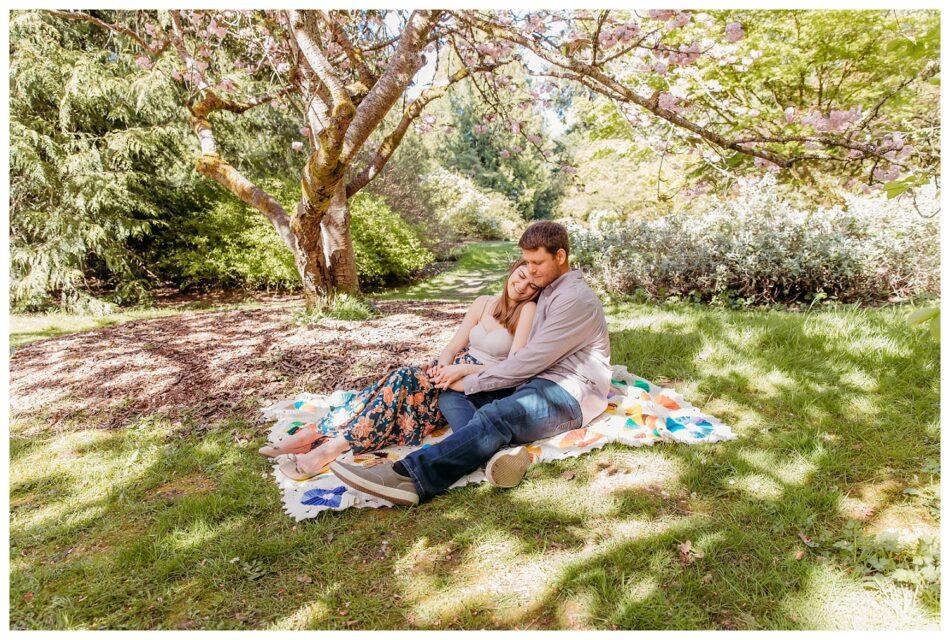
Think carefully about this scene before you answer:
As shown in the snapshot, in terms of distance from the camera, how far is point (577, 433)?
9.05 ft

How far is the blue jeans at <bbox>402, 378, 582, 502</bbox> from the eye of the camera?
234 cm

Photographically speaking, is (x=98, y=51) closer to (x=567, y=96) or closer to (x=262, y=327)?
(x=262, y=327)

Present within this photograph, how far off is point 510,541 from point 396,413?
3.24 feet

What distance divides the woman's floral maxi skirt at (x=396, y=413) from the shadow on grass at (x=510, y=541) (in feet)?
1.56

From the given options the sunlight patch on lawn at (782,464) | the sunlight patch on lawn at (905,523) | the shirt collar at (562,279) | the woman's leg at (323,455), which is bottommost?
the sunlight patch on lawn at (905,523)

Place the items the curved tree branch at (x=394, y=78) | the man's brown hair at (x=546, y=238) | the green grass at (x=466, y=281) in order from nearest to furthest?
the man's brown hair at (x=546, y=238), the curved tree branch at (x=394, y=78), the green grass at (x=466, y=281)

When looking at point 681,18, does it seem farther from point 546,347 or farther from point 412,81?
point 412,81

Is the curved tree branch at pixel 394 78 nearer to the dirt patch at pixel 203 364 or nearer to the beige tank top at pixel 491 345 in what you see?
the dirt patch at pixel 203 364

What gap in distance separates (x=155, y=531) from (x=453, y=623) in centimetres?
145

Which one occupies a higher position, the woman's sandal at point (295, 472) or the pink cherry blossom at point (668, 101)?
the pink cherry blossom at point (668, 101)

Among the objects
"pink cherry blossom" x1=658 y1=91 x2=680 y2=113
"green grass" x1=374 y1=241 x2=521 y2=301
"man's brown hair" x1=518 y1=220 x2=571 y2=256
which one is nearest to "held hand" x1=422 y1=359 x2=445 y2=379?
"man's brown hair" x1=518 y1=220 x2=571 y2=256

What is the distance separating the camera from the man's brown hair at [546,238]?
2752mm

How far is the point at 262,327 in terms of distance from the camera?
17.6 feet

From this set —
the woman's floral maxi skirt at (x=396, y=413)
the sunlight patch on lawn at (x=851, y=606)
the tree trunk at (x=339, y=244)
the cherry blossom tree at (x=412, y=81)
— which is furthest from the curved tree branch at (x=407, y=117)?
the sunlight patch on lawn at (x=851, y=606)
